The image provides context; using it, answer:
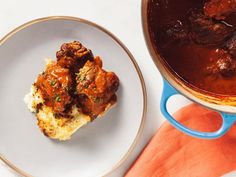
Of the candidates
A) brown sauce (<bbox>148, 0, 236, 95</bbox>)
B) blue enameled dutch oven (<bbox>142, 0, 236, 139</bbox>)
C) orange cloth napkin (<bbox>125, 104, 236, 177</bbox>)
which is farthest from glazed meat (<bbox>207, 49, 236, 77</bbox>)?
orange cloth napkin (<bbox>125, 104, 236, 177</bbox>)

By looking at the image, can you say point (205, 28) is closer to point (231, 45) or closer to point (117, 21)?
point (231, 45)

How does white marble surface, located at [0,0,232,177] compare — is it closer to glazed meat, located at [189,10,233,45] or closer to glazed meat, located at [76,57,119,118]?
glazed meat, located at [76,57,119,118]

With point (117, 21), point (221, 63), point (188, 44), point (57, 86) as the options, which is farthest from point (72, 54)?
point (221, 63)

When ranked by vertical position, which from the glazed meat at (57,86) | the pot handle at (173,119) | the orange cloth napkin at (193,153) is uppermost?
the glazed meat at (57,86)

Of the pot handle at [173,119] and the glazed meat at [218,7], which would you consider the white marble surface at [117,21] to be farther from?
the glazed meat at [218,7]

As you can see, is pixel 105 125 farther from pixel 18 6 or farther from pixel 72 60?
pixel 18 6

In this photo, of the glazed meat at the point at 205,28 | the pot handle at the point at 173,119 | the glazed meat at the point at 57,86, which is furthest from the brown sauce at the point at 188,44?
the glazed meat at the point at 57,86
